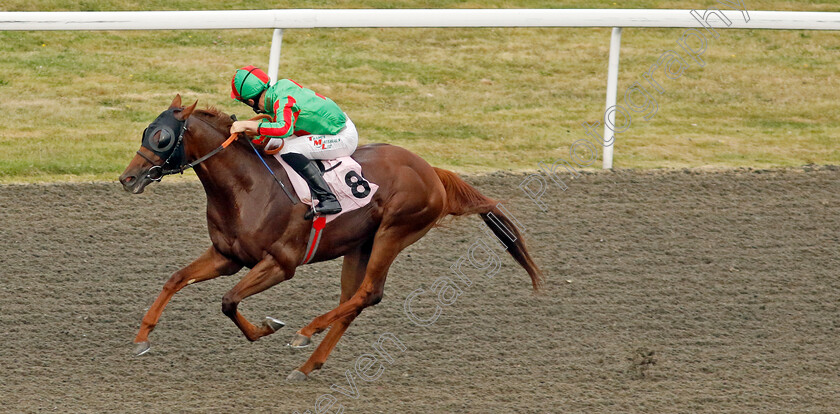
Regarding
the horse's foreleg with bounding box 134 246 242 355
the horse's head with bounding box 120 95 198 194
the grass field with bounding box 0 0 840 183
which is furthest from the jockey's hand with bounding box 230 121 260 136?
the grass field with bounding box 0 0 840 183

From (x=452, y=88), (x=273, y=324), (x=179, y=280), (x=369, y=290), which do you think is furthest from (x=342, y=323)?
(x=452, y=88)

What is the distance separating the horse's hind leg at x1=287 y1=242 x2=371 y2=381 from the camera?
5.04 metres

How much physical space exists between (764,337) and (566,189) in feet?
7.93

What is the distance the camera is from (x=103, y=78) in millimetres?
10234

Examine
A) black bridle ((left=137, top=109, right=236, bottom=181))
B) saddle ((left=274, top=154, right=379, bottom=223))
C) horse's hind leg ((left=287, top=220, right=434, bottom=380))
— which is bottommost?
horse's hind leg ((left=287, top=220, right=434, bottom=380))

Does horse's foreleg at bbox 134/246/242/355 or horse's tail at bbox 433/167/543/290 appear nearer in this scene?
horse's foreleg at bbox 134/246/242/355

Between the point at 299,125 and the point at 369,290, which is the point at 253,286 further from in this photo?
the point at 299,125

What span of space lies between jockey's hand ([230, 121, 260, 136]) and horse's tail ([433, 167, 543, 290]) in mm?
1168

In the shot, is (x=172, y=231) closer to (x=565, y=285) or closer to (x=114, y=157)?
(x=114, y=157)

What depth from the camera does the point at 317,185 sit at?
509 cm

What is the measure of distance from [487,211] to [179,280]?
1690mm

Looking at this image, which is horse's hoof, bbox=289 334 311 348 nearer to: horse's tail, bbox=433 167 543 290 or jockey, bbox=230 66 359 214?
jockey, bbox=230 66 359 214

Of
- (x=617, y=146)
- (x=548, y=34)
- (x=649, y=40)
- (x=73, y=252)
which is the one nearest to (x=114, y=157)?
(x=73, y=252)

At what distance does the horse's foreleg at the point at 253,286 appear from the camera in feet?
16.1
